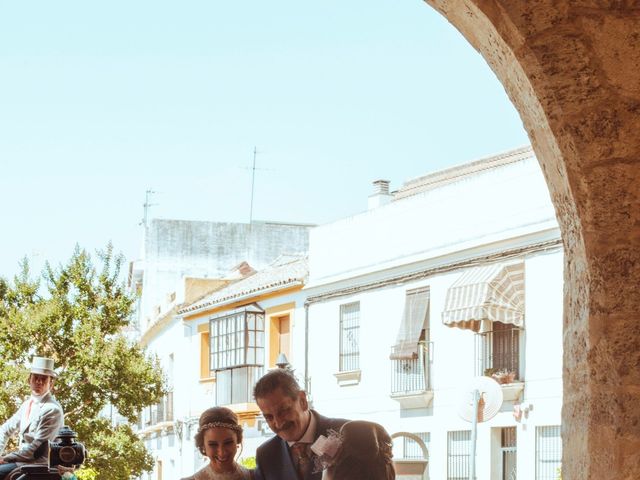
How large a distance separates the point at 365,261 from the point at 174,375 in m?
9.21

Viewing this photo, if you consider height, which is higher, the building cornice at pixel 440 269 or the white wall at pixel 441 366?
the building cornice at pixel 440 269

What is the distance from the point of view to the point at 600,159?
3.00 meters

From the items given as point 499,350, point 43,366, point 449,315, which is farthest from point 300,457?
point 449,315

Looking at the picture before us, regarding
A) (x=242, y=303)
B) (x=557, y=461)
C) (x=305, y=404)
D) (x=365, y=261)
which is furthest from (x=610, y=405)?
(x=242, y=303)

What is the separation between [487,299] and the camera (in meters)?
16.3

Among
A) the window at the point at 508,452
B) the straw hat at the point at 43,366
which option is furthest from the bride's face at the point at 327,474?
the window at the point at 508,452

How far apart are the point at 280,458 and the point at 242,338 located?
20300mm

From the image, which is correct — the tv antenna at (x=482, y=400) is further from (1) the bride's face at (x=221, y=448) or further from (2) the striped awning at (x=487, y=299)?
(1) the bride's face at (x=221, y=448)

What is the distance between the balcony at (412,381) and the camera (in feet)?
59.5

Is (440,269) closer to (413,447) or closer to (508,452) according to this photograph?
(413,447)

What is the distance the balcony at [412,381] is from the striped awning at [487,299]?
116 centimetres

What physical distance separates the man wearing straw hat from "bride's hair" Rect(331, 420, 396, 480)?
2.97 metres

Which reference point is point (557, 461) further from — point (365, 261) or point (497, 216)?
point (365, 261)

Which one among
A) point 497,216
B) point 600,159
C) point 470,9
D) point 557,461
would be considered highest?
point 497,216
